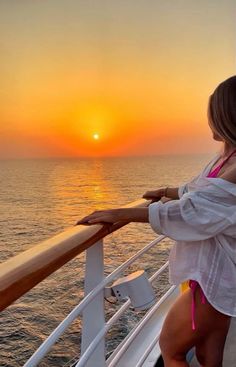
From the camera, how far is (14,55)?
31.7 m

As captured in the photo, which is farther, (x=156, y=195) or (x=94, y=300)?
(x=156, y=195)

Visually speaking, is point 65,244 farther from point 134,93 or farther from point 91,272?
point 134,93

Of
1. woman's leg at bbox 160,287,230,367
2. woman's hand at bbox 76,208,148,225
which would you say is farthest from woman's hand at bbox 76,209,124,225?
woman's leg at bbox 160,287,230,367

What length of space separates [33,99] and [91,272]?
44024 millimetres

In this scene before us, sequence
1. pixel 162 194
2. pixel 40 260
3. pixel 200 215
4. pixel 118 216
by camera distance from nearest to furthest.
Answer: pixel 40 260 < pixel 200 215 < pixel 118 216 < pixel 162 194

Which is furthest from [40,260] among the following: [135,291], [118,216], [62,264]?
[135,291]

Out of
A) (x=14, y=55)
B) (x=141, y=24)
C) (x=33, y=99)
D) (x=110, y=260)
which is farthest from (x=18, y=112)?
(x=110, y=260)

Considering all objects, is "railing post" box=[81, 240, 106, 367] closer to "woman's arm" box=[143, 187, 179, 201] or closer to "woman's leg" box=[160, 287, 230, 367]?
"woman's leg" box=[160, 287, 230, 367]

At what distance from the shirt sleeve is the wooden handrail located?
166mm

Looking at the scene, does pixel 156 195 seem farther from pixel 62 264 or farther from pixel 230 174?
pixel 62 264

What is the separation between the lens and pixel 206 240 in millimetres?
1014

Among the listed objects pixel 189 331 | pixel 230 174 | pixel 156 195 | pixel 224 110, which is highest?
pixel 224 110

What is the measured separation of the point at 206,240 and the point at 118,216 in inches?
8.0

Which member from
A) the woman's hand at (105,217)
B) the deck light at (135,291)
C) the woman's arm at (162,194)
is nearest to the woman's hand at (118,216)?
the woman's hand at (105,217)
